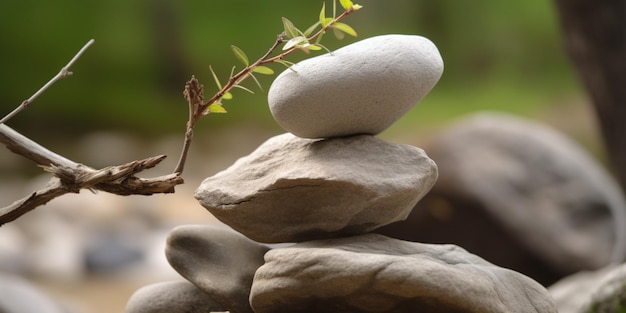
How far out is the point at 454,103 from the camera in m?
8.94

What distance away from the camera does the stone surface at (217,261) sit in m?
2.22

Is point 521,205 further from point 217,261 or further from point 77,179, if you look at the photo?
point 77,179

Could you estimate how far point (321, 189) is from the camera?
210cm

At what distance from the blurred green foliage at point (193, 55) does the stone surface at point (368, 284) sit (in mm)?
6628

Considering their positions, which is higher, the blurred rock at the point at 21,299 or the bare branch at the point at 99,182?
the bare branch at the point at 99,182

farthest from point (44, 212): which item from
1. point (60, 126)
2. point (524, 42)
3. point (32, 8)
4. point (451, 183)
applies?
point (524, 42)

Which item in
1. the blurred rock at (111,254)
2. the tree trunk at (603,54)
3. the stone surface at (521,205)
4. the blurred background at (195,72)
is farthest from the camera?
the blurred background at (195,72)

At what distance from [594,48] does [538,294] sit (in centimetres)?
236

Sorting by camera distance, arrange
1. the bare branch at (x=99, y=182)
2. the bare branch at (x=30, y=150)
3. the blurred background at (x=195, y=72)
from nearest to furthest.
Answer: the bare branch at (x=99, y=182)
the bare branch at (x=30, y=150)
the blurred background at (x=195, y=72)

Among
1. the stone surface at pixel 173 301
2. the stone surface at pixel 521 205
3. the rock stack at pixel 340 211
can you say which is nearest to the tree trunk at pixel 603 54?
the stone surface at pixel 521 205

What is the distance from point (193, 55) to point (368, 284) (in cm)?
721

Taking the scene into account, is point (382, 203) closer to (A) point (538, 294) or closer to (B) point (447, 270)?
(B) point (447, 270)

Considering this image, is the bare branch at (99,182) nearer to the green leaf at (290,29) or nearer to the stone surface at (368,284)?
the stone surface at (368,284)

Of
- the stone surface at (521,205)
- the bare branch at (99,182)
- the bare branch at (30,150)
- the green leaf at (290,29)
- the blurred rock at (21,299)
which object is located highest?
the green leaf at (290,29)
